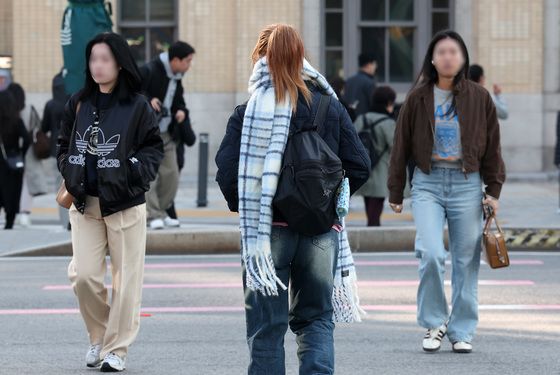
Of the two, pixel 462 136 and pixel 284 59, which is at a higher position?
pixel 284 59

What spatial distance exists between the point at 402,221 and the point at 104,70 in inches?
373

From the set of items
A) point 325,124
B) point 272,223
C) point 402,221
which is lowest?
point 402,221

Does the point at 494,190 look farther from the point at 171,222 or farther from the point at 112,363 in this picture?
the point at 171,222

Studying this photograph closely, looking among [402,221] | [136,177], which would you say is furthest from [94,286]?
[402,221]

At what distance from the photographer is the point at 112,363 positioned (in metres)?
8.37

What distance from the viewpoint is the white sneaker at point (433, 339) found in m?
9.04

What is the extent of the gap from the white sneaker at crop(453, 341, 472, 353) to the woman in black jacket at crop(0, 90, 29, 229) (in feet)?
27.2

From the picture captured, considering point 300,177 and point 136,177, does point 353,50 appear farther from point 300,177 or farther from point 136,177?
point 300,177

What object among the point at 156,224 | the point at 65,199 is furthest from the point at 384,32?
the point at 65,199

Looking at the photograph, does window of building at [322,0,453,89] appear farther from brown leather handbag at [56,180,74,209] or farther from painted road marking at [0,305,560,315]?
brown leather handbag at [56,180,74,209]

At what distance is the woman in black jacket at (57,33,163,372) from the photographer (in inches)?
323

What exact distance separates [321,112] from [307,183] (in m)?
0.36

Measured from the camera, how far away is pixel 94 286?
8305 mm

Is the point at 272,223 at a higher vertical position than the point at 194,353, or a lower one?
higher
